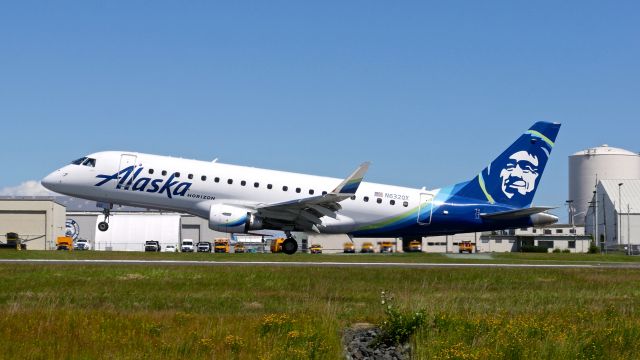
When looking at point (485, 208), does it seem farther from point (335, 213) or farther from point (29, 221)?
point (29, 221)

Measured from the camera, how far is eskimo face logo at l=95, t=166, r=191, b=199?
157 ft

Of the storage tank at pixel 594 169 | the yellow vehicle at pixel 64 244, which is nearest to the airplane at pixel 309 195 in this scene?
the yellow vehicle at pixel 64 244

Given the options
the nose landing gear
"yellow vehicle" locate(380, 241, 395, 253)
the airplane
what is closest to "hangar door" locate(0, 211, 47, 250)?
"yellow vehicle" locate(380, 241, 395, 253)

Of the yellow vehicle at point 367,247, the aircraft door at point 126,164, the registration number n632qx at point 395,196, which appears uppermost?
the aircraft door at point 126,164

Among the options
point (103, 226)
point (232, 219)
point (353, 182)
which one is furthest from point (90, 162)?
point (353, 182)

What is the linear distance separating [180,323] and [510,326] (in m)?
6.97

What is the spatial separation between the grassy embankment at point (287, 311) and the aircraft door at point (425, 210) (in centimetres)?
1474

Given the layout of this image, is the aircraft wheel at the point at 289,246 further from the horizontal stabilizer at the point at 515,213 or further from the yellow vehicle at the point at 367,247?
the yellow vehicle at the point at 367,247

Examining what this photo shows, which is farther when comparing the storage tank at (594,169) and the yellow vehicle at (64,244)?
the storage tank at (594,169)

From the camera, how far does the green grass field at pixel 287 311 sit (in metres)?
16.7

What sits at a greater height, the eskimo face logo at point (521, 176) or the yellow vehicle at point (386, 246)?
the eskimo face logo at point (521, 176)

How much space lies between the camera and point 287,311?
71.7 feet

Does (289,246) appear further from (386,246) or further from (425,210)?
(386,246)

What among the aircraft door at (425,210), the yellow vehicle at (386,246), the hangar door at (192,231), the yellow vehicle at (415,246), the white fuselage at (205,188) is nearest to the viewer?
the white fuselage at (205,188)
